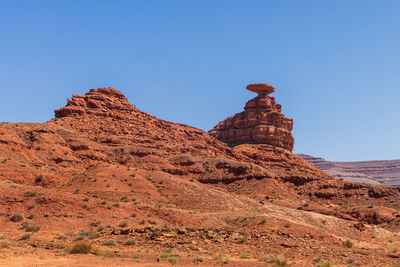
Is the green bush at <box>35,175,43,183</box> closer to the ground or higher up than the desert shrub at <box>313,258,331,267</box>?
higher up

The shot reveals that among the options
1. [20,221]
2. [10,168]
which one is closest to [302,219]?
[20,221]

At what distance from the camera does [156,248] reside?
18.3m

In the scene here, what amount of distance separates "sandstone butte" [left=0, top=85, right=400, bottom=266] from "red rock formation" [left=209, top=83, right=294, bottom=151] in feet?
21.3

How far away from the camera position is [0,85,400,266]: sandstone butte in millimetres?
17953

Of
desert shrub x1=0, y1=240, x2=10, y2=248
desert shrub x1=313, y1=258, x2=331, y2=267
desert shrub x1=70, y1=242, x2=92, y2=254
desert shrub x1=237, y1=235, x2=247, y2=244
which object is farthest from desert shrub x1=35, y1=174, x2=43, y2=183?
desert shrub x1=313, y1=258, x2=331, y2=267

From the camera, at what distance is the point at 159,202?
36.1m

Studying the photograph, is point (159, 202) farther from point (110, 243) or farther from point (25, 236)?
point (25, 236)

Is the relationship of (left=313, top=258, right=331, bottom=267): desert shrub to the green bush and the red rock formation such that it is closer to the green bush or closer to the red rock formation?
the green bush

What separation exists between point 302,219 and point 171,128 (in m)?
63.0

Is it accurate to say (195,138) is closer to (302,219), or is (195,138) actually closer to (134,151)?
(134,151)

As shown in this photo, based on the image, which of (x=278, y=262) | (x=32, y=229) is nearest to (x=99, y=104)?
(x=32, y=229)

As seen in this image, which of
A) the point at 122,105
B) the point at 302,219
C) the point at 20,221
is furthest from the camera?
the point at 122,105

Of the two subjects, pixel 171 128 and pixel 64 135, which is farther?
pixel 171 128

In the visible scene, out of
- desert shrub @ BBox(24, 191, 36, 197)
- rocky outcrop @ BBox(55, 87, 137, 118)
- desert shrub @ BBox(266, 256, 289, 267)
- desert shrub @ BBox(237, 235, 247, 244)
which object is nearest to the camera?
desert shrub @ BBox(266, 256, 289, 267)
